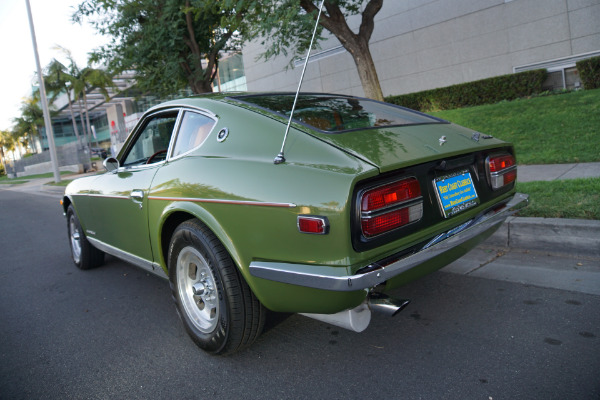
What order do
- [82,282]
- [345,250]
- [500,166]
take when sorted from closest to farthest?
[345,250]
[500,166]
[82,282]

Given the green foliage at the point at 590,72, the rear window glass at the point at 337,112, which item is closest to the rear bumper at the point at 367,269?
the rear window glass at the point at 337,112

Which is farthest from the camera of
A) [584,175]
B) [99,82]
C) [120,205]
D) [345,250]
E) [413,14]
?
[99,82]

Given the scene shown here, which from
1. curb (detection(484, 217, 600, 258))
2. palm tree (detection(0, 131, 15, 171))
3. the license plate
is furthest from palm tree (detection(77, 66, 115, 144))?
the license plate

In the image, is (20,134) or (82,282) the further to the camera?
(20,134)

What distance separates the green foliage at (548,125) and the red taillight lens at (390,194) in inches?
224

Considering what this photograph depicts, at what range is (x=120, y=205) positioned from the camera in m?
3.54

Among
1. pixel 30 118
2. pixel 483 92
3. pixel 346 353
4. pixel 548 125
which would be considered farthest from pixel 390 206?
pixel 30 118

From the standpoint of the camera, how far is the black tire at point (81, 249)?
4.74 metres

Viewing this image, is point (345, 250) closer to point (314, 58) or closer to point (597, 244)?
point (597, 244)

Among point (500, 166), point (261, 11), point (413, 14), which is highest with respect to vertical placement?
point (413, 14)

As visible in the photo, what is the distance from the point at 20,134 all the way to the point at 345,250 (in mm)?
66986

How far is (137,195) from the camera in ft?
10.6

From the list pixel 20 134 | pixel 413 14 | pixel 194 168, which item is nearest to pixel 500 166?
pixel 194 168

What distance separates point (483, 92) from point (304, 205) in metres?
12.4
